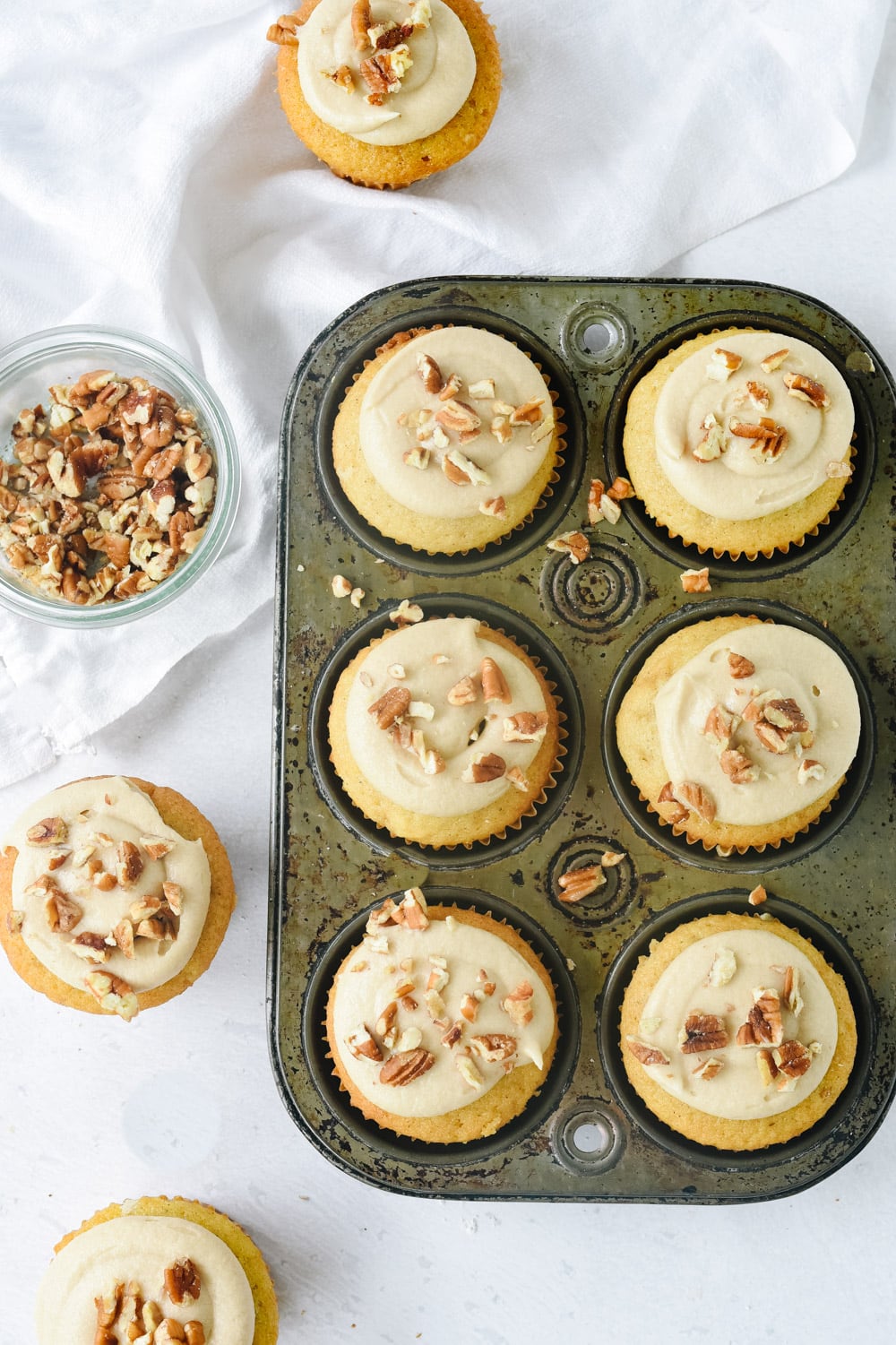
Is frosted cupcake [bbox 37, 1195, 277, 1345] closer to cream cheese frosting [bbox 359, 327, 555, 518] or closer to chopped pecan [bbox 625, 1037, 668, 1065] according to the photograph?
chopped pecan [bbox 625, 1037, 668, 1065]

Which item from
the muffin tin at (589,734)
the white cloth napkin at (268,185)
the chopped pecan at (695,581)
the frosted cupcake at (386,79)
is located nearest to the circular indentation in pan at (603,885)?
the muffin tin at (589,734)

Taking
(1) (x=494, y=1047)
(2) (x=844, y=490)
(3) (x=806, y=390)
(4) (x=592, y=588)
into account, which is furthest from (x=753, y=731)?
(1) (x=494, y=1047)

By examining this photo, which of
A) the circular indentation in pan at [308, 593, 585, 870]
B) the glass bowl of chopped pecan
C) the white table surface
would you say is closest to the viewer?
the circular indentation in pan at [308, 593, 585, 870]

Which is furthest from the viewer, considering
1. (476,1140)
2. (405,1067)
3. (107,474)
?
(107,474)

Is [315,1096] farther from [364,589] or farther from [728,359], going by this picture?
[728,359]

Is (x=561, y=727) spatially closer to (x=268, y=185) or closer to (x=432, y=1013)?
(x=432, y=1013)

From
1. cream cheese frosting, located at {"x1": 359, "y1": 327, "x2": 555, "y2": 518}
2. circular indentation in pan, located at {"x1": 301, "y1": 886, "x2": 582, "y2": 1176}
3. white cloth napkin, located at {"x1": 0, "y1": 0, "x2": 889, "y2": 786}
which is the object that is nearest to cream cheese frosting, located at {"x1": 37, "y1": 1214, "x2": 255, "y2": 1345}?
circular indentation in pan, located at {"x1": 301, "y1": 886, "x2": 582, "y2": 1176}
